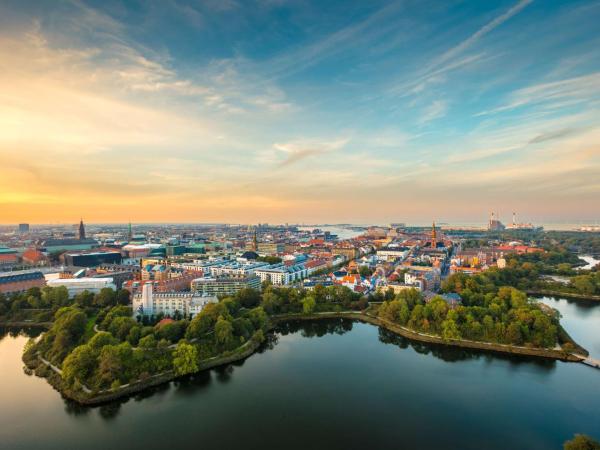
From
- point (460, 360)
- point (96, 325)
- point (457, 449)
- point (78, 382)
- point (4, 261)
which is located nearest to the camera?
point (457, 449)

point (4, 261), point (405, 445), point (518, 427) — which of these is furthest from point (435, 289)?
point (4, 261)

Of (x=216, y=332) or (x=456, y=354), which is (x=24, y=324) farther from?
(x=456, y=354)

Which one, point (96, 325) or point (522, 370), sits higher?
point (96, 325)

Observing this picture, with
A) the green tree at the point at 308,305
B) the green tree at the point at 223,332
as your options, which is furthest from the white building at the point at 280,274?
the green tree at the point at 223,332

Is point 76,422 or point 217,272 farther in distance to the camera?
point 217,272

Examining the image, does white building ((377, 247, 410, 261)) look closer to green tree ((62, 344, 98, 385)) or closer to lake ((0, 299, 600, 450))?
lake ((0, 299, 600, 450))

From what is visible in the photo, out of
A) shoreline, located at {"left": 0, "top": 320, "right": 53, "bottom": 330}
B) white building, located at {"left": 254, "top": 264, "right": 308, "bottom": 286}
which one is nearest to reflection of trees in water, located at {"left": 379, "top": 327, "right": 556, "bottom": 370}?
white building, located at {"left": 254, "top": 264, "right": 308, "bottom": 286}

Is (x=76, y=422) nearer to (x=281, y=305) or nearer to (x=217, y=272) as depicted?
(x=281, y=305)
